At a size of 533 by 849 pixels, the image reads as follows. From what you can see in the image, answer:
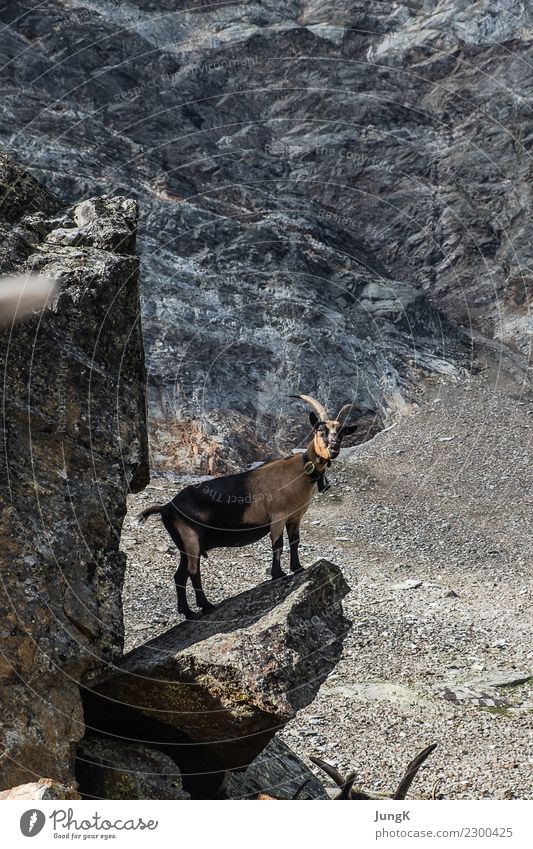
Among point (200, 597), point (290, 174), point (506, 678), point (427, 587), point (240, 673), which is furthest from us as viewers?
point (290, 174)

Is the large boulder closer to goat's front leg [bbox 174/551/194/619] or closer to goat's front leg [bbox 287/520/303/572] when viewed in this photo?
goat's front leg [bbox 174/551/194/619]

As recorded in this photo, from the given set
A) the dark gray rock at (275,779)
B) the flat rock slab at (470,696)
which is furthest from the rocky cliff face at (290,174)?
the dark gray rock at (275,779)

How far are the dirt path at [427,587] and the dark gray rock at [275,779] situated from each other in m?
3.96

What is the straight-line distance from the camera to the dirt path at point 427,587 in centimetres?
2075

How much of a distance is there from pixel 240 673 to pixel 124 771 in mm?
1921

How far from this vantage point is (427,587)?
111 ft

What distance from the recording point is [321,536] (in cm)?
3931

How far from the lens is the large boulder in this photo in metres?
10.5

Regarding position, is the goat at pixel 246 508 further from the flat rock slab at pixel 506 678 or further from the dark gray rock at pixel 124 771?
the flat rock slab at pixel 506 678

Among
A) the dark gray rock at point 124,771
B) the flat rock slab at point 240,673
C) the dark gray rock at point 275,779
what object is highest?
the flat rock slab at point 240,673

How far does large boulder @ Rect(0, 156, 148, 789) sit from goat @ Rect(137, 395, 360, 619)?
3.05 feet

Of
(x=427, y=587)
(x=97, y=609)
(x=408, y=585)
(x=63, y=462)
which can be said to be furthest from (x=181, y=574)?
(x=427, y=587)

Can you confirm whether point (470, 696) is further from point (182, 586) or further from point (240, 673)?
point (240, 673)

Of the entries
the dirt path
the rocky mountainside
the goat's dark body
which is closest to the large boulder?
the rocky mountainside
